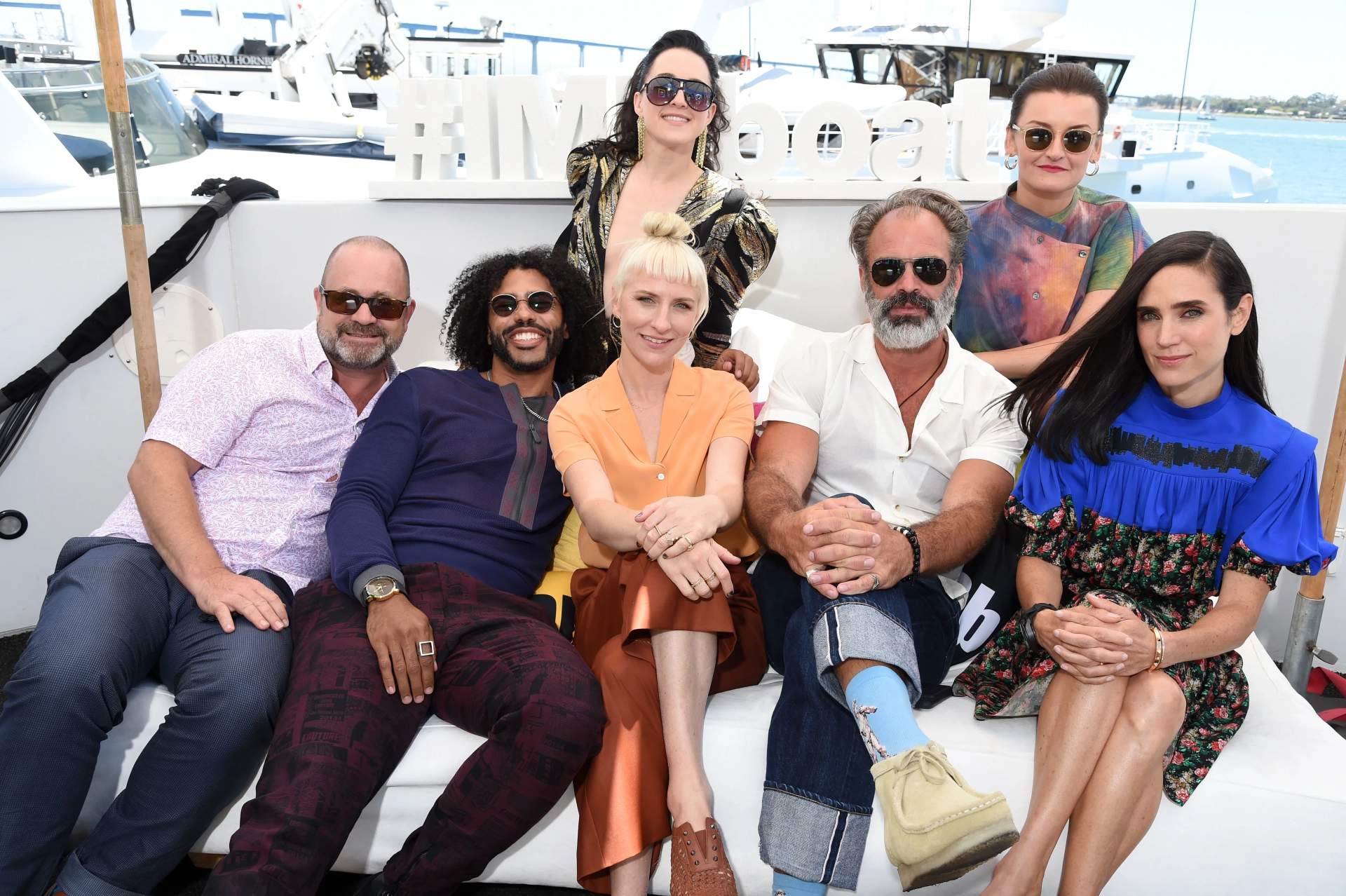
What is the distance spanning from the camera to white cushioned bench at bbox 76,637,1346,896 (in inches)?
69.3

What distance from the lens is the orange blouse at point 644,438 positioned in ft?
6.72

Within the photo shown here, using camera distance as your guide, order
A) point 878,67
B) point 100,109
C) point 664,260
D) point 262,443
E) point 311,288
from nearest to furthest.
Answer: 1. point 664,260
2. point 262,443
3. point 311,288
4. point 100,109
5. point 878,67

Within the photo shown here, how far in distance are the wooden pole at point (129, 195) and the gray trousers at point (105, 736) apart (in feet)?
2.62

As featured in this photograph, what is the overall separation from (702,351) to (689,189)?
1.61 feet

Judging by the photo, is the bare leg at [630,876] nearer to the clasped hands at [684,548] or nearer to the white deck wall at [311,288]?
the clasped hands at [684,548]

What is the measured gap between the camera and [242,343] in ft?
7.25

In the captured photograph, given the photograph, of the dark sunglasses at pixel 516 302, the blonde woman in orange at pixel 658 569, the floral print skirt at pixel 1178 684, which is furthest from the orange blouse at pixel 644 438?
the floral print skirt at pixel 1178 684

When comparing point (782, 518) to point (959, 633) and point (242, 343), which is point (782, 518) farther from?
point (242, 343)

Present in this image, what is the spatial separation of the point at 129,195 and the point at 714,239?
1588 millimetres

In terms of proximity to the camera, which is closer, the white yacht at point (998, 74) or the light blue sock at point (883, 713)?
the light blue sock at point (883, 713)

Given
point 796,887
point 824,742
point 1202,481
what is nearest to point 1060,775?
point 824,742

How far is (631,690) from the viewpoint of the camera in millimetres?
1813

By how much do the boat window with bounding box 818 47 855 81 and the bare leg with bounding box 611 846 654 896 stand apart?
1246 centimetres

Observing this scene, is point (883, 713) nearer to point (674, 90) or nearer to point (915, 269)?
point (915, 269)
